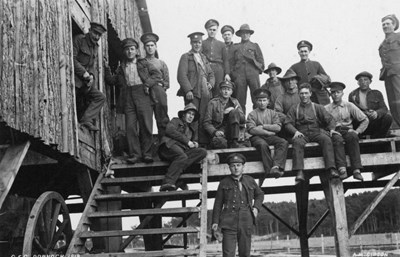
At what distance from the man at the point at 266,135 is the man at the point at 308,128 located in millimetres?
216

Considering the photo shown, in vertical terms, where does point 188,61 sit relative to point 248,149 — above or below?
above

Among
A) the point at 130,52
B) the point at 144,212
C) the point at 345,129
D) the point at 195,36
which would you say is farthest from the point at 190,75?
the point at 144,212

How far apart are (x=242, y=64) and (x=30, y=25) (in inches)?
206

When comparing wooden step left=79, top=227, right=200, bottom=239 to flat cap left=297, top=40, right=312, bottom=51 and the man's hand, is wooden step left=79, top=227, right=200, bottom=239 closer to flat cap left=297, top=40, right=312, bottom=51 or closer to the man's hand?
the man's hand

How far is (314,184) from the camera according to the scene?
11953 mm

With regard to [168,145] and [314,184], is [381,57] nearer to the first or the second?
[314,184]

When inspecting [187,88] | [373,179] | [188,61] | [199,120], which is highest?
[188,61]

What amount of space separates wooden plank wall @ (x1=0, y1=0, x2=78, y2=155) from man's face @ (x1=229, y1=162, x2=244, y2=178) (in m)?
2.33

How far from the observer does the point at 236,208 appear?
24.9 feet

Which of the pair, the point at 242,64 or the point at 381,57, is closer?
the point at 381,57

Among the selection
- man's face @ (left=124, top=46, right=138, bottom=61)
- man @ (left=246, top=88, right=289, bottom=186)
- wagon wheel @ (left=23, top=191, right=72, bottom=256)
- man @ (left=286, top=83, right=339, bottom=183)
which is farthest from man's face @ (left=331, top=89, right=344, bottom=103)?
wagon wheel @ (left=23, top=191, right=72, bottom=256)

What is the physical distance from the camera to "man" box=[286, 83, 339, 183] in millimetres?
8367

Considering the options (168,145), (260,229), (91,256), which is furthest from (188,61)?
(260,229)

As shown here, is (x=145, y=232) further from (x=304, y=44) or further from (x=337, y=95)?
(x=304, y=44)
